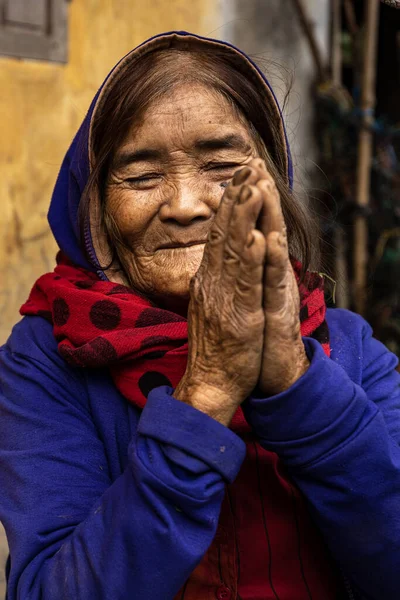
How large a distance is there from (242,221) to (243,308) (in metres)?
0.17

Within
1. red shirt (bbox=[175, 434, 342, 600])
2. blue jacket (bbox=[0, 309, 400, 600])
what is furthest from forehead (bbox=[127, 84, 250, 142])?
red shirt (bbox=[175, 434, 342, 600])

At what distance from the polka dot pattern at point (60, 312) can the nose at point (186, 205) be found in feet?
1.02

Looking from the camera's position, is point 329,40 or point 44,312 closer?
point 44,312

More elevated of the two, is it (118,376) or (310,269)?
(310,269)

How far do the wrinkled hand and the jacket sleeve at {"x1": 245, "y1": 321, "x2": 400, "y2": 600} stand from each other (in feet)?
0.11

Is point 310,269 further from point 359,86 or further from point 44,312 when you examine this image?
point 359,86

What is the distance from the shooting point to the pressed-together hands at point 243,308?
146 cm

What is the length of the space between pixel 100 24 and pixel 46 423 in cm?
297

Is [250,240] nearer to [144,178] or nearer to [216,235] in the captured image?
[216,235]

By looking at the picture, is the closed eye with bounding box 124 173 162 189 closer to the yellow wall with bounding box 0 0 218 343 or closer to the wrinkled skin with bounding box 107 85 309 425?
the wrinkled skin with bounding box 107 85 309 425

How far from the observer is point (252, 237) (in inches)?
56.8

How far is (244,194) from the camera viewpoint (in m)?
1.45

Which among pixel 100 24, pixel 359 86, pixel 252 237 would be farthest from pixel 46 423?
pixel 359 86

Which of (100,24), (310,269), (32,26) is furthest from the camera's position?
(100,24)
